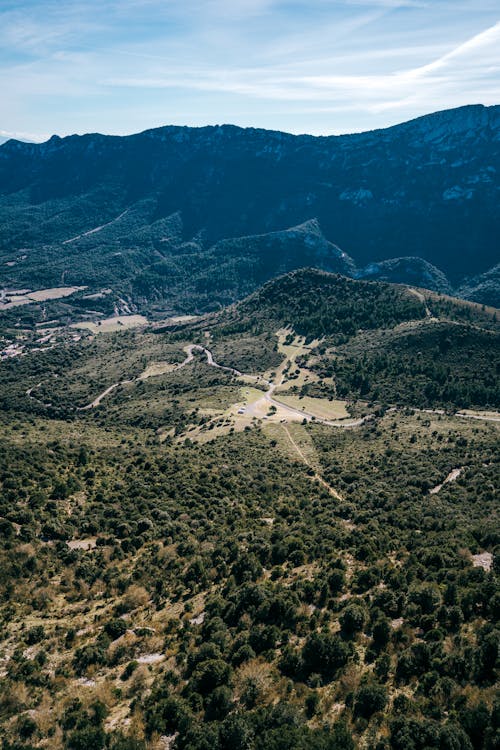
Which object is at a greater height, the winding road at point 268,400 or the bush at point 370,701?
the bush at point 370,701

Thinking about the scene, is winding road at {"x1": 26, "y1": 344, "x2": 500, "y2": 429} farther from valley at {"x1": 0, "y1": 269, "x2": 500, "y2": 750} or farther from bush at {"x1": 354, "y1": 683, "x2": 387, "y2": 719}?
bush at {"x1": 354, "y1": 683, "x2": 387, "y2": 719}

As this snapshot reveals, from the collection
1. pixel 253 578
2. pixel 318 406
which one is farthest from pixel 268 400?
pixel 253 578

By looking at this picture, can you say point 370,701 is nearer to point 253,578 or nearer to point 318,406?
point 253,578

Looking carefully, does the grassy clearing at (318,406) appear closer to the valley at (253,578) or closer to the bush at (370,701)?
the valley at (253,578)

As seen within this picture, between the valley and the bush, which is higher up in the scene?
the bush

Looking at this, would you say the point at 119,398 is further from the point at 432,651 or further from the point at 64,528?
the point at 432,651

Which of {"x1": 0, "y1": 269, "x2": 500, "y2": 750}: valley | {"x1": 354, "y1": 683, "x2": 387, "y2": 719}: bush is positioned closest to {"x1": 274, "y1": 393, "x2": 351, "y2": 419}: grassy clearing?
{"x1": 0, "y1": 269, "x2": 500, "y2": 750}: valley

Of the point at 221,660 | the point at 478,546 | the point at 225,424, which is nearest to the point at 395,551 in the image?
the point at 478,546

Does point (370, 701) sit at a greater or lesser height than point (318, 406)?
greater

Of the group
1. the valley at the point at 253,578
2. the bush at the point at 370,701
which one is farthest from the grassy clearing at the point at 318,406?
A: the bush at the point at 370,701

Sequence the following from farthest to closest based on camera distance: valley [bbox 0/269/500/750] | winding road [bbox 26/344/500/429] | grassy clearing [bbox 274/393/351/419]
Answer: grassy clearing [bbox 274/393/351/419] → winding road [bbox 26/344/500/429] → valley [bbox 0/269/500/750]

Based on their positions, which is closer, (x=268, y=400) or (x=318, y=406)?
(x=318, y=406)
